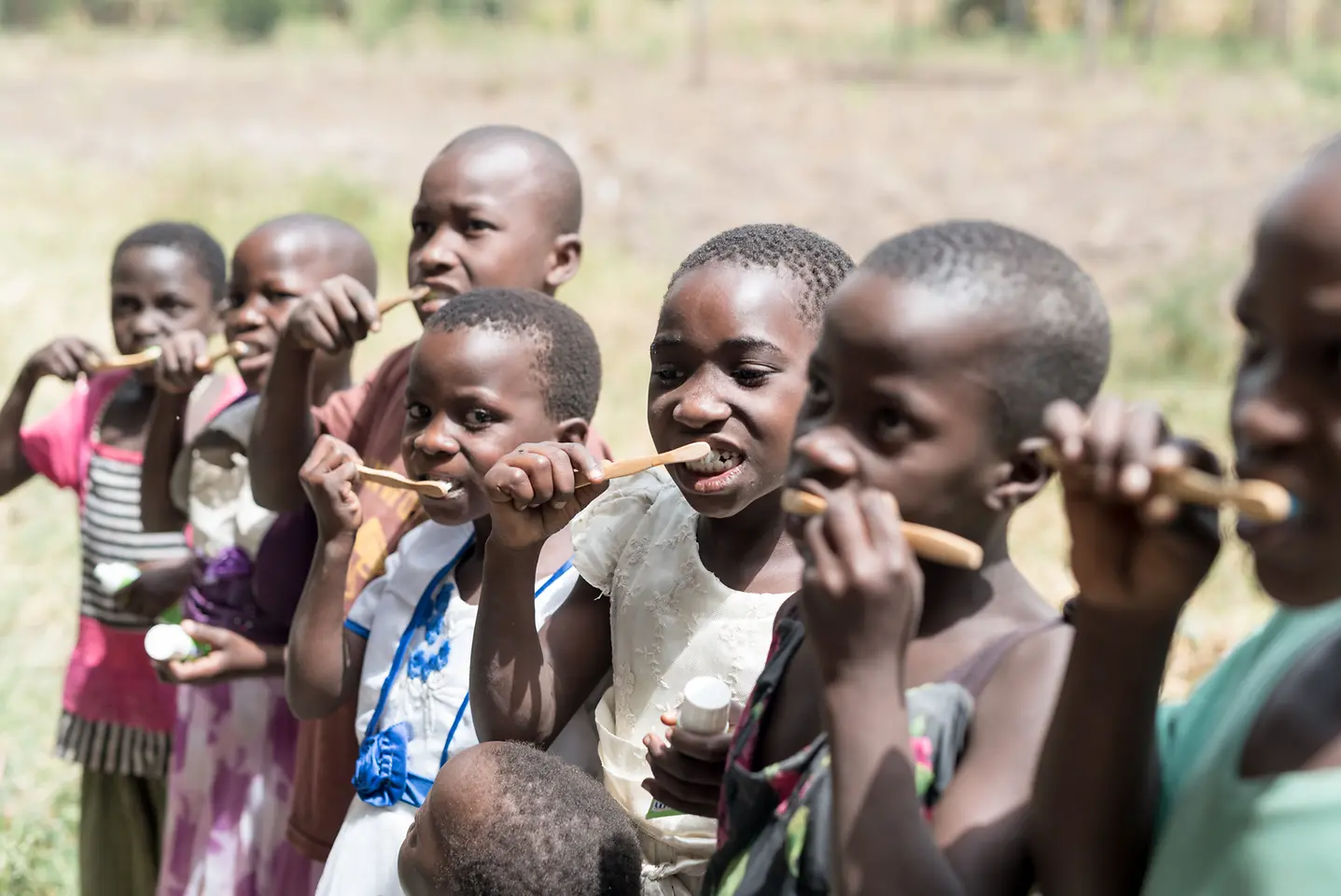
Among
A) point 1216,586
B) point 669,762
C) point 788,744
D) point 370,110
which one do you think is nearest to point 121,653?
point 669,762

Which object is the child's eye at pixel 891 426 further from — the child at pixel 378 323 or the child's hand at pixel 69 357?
the child's hand at pixel 69 357

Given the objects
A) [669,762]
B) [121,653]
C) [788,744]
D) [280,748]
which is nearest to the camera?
[788,744]

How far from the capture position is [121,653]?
3.18 meters

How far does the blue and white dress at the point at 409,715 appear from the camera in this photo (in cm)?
210

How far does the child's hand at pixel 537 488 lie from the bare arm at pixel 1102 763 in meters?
0.77

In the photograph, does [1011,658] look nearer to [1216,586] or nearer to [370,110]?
[1216,586]

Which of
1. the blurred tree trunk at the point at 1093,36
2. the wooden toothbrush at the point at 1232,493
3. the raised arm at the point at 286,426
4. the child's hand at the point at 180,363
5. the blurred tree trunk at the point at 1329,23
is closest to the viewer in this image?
the wooden toothbrush at the point at 1232,493

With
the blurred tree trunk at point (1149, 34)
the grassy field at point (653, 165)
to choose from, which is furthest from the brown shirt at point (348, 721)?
the blurred tree trunk at point (1149, 34)

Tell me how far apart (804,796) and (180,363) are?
1.99m

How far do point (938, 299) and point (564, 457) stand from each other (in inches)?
25.6

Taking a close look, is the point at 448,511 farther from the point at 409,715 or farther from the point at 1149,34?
the point at 1149,34

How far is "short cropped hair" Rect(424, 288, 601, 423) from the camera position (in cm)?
225

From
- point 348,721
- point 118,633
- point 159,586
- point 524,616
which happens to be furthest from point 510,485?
point 118,633

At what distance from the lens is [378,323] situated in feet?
8.44
